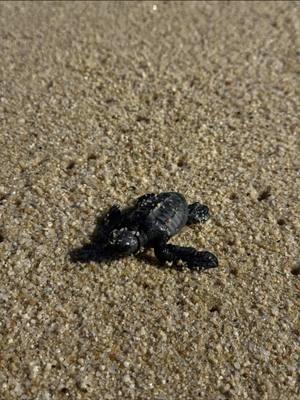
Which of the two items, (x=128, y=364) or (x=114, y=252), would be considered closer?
(x=128, y=364)

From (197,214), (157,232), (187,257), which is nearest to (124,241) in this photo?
(157,232)

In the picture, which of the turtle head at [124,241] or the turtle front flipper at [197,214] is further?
the turtle front flipper at [197,214]

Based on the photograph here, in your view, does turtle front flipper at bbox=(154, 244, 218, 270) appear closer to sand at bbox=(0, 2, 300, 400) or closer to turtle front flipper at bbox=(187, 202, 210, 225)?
sand at bbox=(0, 2, 300, 400)

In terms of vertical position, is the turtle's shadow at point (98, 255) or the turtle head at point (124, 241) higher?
the turtle head at point (124, 241)

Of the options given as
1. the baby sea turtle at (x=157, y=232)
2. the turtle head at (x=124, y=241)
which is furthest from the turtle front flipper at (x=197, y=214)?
the turtle head at (x=124, y=241)

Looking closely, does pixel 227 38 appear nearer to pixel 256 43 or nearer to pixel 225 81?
pixel 256 43

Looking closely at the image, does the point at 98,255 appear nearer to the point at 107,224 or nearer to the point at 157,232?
the point at 107,224

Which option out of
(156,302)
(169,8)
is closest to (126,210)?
(156,302)

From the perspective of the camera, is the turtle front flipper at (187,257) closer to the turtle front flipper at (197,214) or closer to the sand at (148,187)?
the sand at (148,187)
